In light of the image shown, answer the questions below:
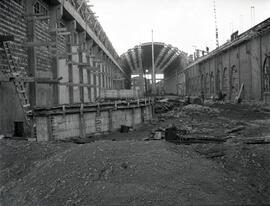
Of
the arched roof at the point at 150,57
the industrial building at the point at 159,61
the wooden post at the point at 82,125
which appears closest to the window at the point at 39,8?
the wooden post at the point at 82,125

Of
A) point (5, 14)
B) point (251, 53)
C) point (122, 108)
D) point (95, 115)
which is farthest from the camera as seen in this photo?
point (251, 53)

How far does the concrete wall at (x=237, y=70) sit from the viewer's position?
24.3 meters

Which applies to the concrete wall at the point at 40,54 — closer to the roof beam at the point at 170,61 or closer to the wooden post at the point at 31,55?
the wooden post at the point at 31,55

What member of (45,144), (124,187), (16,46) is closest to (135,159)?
(124,187)

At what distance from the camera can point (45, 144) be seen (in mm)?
9445

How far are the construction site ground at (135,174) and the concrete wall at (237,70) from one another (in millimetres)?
16714

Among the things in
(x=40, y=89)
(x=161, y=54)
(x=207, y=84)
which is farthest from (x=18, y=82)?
(x=161, y=54)

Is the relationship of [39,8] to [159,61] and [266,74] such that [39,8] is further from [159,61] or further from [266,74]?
[159,61]

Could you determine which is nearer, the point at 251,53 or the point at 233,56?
the point at 251,53

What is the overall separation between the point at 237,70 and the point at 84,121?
21.1 meters

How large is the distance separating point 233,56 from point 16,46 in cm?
2345

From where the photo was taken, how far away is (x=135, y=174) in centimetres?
616

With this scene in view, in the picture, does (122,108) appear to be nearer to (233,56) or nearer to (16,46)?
(16,46)

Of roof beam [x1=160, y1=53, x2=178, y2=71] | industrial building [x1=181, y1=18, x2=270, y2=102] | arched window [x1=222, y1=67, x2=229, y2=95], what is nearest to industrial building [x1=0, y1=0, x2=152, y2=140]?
industrial building [x1=181, y1=18, x2=270, y2=102]
